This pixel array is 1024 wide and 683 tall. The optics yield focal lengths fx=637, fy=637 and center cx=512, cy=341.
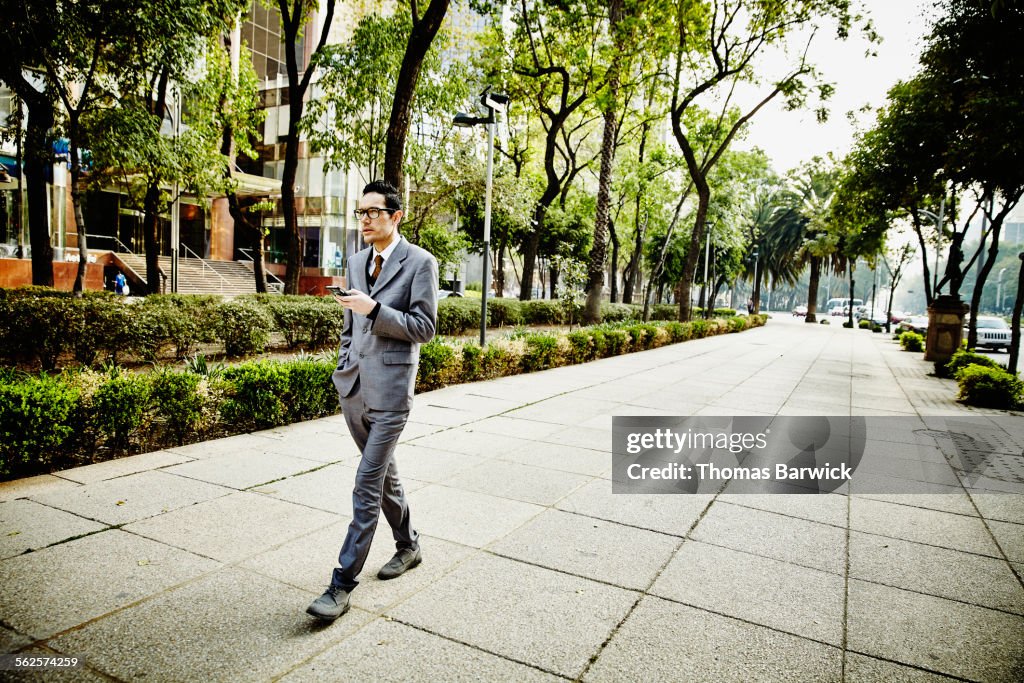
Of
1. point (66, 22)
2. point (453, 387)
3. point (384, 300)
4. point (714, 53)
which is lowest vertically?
point (453, 387)

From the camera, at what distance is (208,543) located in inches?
149

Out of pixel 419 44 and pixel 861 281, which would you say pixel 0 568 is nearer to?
pixel 419 44

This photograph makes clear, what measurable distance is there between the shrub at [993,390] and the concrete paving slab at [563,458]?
8468 millimetres

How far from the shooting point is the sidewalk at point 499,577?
2.74 m

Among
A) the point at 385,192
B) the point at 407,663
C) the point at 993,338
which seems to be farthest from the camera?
the point at 993,338

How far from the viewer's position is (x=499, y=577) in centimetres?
351

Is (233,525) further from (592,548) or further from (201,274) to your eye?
(201,274)

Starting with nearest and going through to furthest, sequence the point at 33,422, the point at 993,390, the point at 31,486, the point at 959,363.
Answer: the point at 31,486
the point at 33,422
the point at 993,390
the point at 959,363

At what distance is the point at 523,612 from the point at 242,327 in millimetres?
9910

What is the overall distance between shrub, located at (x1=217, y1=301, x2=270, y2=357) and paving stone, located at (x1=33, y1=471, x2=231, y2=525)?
6.80 meters

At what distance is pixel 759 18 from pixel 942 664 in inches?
840

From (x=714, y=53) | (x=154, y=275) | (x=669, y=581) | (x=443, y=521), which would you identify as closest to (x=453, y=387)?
(x=443, y=521)

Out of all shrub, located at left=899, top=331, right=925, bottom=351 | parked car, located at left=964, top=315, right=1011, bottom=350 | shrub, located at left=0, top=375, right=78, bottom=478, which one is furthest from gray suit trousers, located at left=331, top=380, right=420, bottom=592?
parked car, located at left=964, top=315, right=1011, bottom=350

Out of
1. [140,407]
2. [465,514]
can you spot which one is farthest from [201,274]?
[465,514]
